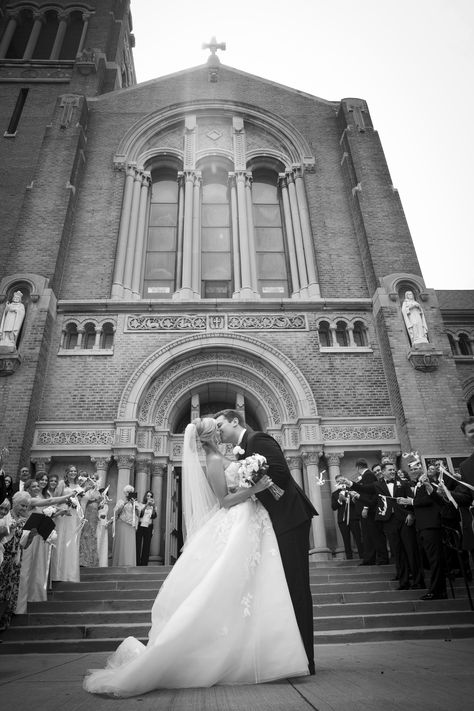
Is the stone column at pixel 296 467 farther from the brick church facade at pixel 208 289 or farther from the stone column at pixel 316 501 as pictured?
the stone column at pixel 316 501

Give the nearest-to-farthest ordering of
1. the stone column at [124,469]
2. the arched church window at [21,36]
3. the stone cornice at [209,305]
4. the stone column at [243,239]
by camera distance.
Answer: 1. the stone column at [124,469]
2. the stone cornice at [209,305]
3. the stone column at [243,239]
4. the arched church window at [21,36]

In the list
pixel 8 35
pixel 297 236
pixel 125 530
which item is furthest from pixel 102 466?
pixel 8 35

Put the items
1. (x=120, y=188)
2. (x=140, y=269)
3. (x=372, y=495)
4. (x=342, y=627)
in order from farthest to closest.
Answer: (x=120, y=188)
(x=140, y=269)
(x=372, y=495)
(x=342, y=627)

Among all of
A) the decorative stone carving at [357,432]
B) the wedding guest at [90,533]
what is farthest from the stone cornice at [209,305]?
the wedding guest at [90,533]

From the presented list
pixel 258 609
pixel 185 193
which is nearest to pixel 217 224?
pixel 185 193

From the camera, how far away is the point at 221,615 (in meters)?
2.69

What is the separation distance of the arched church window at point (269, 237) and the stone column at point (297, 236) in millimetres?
616

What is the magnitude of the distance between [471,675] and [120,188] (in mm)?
14658

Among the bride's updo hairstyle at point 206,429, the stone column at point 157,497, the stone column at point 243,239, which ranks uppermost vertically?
the stone column at point 243,239

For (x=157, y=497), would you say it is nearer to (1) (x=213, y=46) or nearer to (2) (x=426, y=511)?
(2) (x=426, y=511)

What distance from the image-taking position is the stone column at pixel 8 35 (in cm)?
2059

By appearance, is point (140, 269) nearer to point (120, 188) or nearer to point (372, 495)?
point (120, 188)

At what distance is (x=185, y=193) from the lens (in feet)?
48.5

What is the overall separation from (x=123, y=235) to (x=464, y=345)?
1159 centimetres
